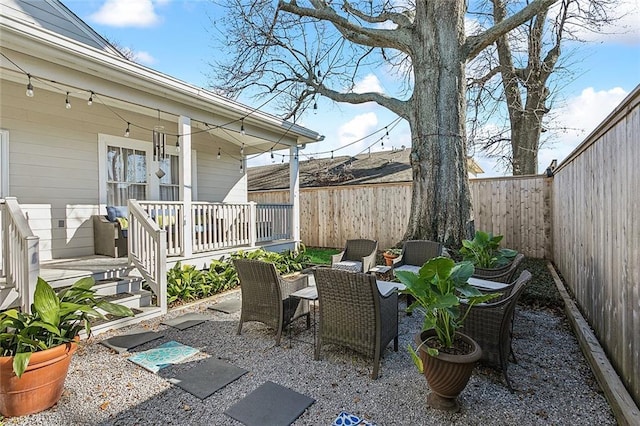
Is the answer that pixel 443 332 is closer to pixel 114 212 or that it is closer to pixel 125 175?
pixel 114 212

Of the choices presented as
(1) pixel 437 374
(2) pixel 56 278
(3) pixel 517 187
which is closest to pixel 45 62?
(2) pixel 56 278

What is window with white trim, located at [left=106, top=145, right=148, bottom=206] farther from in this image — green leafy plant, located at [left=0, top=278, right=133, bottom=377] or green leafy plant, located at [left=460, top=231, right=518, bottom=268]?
green leafy plant, located at [left=460, top=231, right=518, bottom=268]

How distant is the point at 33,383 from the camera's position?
92.7 inches

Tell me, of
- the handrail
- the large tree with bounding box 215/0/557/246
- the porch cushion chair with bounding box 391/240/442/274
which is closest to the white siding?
the handrail

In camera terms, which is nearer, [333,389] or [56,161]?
[333,389]

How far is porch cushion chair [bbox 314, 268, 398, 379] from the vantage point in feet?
9.68

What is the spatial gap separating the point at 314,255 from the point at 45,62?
6702 millimetres

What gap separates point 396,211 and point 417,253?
3.86 metres

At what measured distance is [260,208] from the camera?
7461mm

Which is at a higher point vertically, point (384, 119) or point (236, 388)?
point (384, 119)

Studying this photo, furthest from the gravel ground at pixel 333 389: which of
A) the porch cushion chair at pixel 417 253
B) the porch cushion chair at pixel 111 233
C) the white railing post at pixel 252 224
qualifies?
the white railing post at pixel 252 224

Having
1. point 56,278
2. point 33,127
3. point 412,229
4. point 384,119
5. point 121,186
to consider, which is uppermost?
point 384,119

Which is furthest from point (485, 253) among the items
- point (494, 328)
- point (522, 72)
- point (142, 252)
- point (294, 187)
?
point (522, 72)

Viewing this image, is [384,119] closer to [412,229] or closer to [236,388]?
[412,229]
